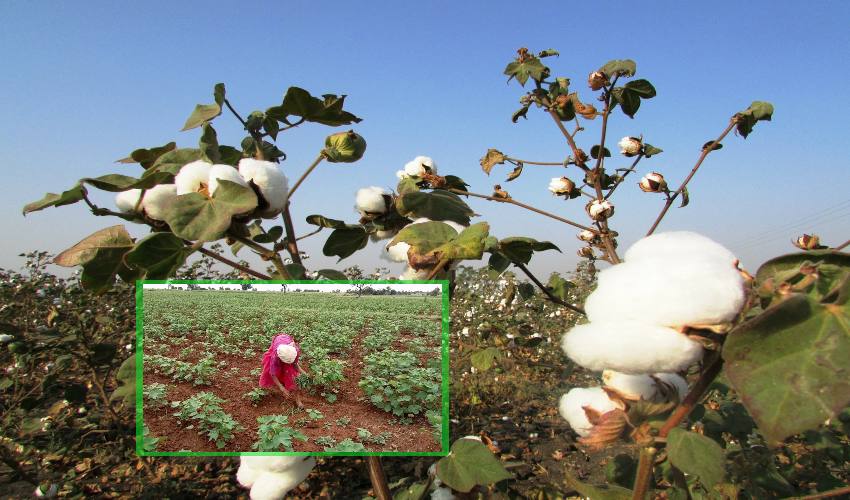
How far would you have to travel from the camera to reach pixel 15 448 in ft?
8.61

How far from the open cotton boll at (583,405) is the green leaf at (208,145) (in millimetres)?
709

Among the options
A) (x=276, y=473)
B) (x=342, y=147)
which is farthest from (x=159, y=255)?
(x=276, y=473)

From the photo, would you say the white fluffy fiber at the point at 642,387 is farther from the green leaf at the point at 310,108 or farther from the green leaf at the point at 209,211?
the green leaf at the point at 310,108

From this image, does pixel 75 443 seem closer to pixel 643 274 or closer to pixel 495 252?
pixel 495 252

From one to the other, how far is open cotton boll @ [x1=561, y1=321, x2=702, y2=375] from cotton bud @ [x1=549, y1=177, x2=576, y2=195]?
4.64 feet

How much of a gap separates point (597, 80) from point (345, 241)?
1.11 meters

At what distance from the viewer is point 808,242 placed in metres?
1.36

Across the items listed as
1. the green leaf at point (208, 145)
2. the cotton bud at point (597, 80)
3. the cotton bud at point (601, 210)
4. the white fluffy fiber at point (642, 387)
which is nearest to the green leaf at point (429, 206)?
the green leaf at point (208, 145)

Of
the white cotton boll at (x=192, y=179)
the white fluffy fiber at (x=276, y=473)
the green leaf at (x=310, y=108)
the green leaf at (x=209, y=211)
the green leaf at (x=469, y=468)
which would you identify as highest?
the green leaf at (x=310, y=108)

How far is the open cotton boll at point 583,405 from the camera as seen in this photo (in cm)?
77

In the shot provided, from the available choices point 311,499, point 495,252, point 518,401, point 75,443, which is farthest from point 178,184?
point 518,401

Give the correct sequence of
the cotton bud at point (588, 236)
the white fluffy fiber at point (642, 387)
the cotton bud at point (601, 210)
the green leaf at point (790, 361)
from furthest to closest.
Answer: the cotton bud at point (588, 236) < the cotton bud at point (601, 210) < the white fluffy fiber at point (642, 387) < the green leaf at point (790, 361)

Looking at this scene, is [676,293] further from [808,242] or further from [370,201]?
[808,242]

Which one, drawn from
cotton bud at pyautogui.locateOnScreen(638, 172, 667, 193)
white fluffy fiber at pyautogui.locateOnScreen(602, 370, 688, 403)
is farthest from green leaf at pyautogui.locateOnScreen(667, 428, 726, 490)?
cotton bud at pyautogui.locateOnScreen(638, 172, 667, 193)
